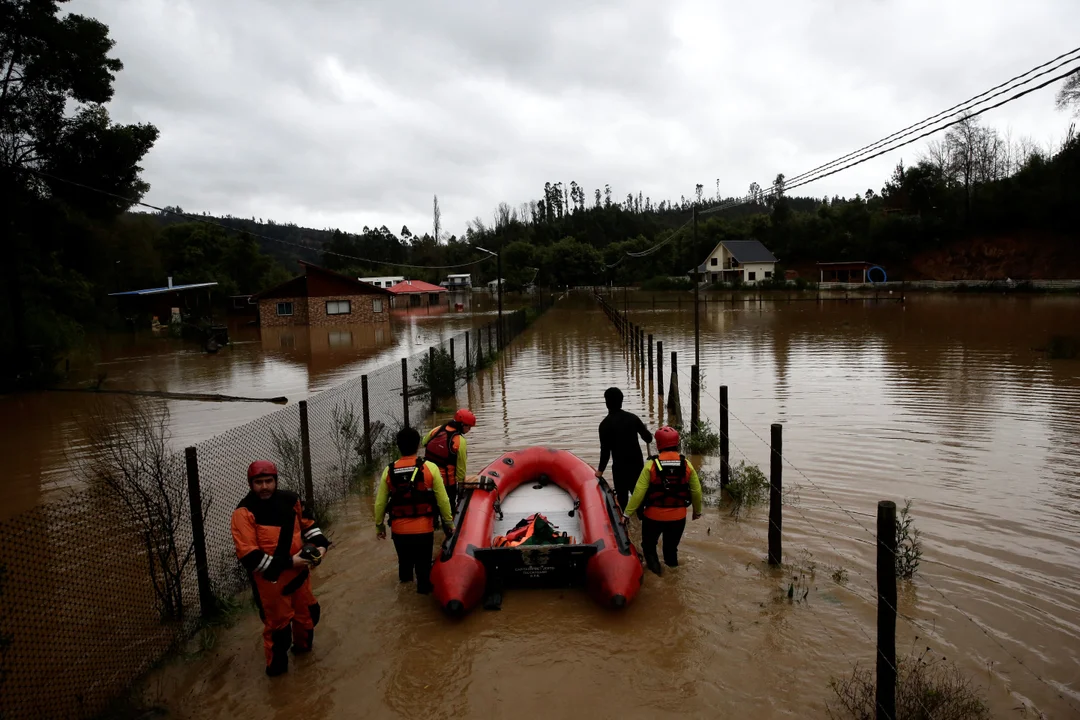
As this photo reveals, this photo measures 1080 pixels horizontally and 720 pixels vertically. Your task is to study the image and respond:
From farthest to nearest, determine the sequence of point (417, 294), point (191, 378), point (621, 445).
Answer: point (417, 294)
point (191, 378)
point (621, 445)

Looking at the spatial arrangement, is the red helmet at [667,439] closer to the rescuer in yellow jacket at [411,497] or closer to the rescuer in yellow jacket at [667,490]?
the rescuer in yellow jacket at [667,490]

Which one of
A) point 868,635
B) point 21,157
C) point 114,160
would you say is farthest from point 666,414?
point 21,157

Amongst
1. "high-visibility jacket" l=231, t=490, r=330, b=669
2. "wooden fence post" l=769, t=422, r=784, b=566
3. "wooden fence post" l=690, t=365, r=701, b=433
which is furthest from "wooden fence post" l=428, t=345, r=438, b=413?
"high-visibility jacket" l=231, t=490, r=330, b=669

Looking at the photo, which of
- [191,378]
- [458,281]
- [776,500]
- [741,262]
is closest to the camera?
[776,500]

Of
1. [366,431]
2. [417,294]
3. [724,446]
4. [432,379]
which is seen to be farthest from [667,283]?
[724,446]

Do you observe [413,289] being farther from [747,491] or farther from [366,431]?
[747,491]

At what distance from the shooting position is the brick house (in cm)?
4500

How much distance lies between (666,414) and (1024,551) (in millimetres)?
7170

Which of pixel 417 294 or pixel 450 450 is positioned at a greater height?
pixel 417 294

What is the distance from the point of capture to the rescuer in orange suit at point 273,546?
4.27 m

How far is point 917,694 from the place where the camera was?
3898 mm

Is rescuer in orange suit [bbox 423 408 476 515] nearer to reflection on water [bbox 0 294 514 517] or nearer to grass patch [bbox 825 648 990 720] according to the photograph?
grass patch [bbox 825 648 990 720]

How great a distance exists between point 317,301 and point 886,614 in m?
44.9

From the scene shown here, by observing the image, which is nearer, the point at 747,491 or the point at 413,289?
the point at 747,491
